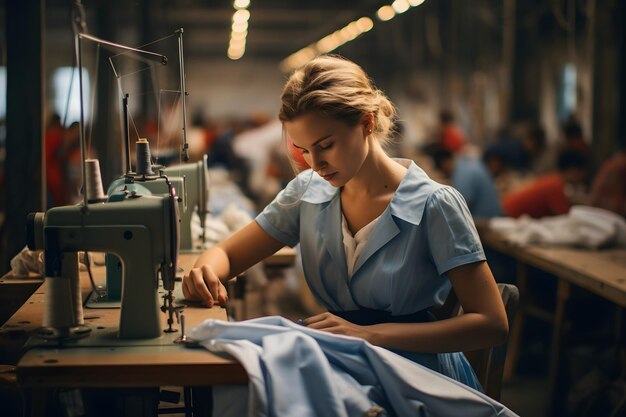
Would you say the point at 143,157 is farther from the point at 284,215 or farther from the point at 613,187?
the point at 613,187

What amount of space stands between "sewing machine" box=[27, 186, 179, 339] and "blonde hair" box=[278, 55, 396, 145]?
1.24 feet

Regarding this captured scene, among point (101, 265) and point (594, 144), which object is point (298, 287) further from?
point (101, 265)

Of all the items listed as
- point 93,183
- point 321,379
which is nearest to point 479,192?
point 93,183

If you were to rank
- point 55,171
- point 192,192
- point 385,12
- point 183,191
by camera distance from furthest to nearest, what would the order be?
point 55,171
point 385,12
point 192,192
point 183,191

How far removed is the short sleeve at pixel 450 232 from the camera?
210 cm

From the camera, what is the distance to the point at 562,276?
4062 mm

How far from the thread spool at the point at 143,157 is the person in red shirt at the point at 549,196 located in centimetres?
367

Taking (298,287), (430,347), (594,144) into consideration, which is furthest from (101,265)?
(594,144)

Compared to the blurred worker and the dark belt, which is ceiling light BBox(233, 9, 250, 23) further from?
the dark belt

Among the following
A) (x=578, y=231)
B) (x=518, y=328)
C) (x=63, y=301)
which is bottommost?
(x=518, y=328)

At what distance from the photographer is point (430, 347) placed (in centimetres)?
205

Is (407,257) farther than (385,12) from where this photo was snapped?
No

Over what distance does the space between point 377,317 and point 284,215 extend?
46 cm

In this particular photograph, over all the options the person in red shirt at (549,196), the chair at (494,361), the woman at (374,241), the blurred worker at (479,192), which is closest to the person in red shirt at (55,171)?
the blurred worker at (479,192)
